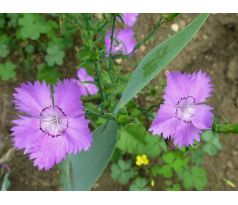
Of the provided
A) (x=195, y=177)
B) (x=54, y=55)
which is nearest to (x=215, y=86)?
(x=195, y=177)

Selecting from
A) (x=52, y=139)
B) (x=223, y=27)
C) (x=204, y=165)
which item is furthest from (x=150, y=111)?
(x=223, y=27)

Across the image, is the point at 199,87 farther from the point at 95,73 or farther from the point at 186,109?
the point at 95,73

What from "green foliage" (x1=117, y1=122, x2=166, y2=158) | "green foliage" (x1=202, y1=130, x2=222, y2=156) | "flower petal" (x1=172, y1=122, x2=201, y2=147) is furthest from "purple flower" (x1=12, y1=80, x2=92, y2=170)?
"green foliage" (x1=202, y1=130, x2=222, y2=156)

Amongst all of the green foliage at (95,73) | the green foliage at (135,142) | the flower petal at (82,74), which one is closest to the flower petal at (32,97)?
the green foliage at (95,73)

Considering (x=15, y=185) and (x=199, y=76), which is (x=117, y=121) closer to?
(x=199, y=76)

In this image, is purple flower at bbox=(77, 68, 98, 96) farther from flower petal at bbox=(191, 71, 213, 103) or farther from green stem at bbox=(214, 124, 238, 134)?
green stem at bbox=(214, 124, 238, 134)

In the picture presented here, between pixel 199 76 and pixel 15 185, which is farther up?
pixel 199 76
